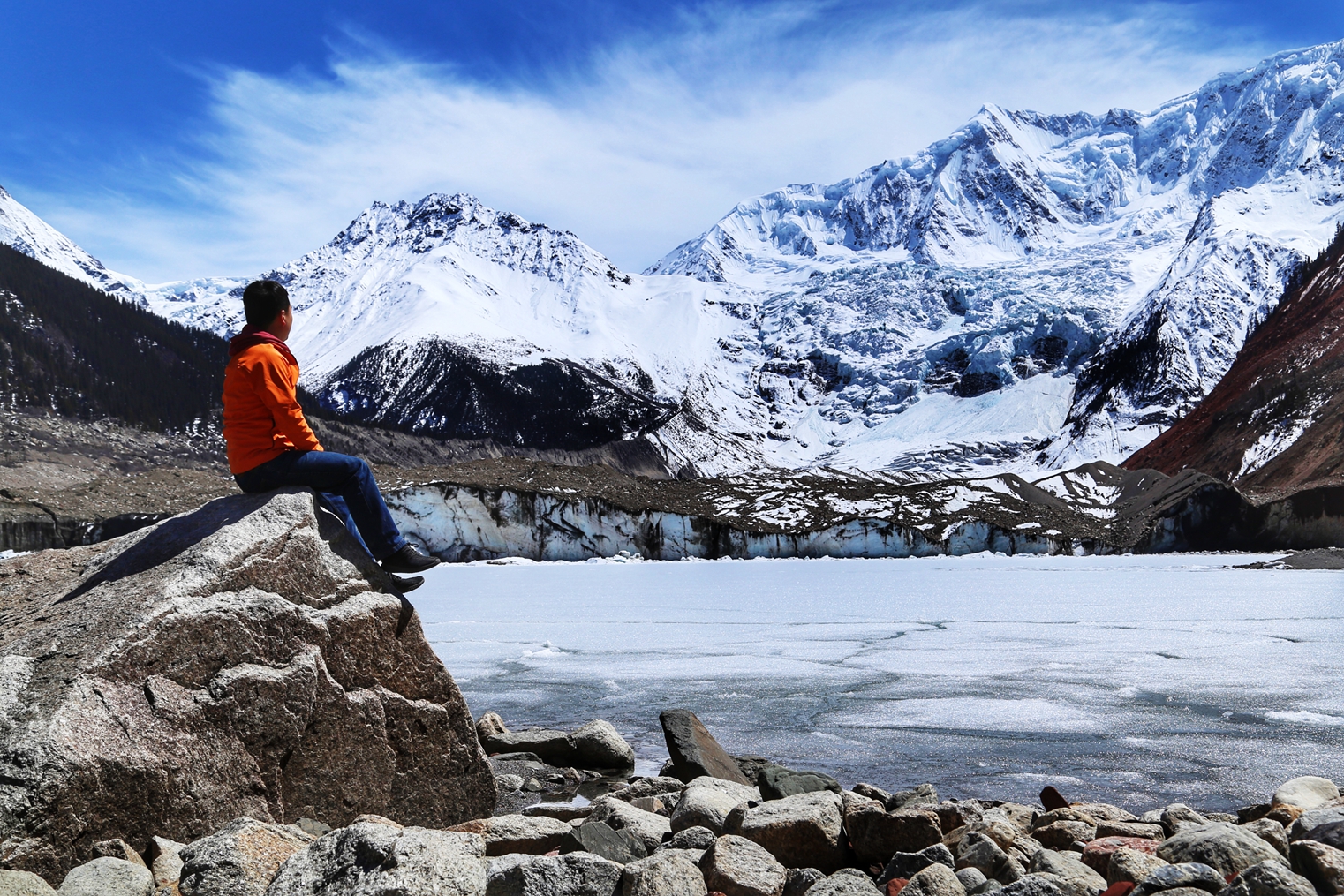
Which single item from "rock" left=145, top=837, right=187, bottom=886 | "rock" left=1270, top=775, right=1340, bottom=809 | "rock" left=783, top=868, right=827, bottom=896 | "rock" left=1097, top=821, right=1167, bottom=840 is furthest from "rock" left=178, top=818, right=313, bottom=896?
"rock" left=1270, top=775, right=1340, bottom=809

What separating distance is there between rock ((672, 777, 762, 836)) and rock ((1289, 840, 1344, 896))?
7.78 ft

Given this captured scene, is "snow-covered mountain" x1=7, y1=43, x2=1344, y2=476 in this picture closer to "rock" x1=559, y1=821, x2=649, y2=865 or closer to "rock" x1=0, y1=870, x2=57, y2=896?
"rock" x1=559, y1=821, x2=649, y2=865

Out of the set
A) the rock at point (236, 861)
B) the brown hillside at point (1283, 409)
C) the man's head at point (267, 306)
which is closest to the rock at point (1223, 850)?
the rock at point (236, 861)

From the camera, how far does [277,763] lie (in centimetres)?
437

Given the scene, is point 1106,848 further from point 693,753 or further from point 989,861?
point 693,753

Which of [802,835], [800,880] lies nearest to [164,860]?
[800,880]

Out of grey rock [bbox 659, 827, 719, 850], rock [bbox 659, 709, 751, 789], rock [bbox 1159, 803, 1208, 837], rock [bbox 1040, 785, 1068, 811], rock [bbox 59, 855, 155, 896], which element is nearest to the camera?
rock [bbox 59, 855, 155, 896]

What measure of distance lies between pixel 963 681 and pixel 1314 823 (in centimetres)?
633

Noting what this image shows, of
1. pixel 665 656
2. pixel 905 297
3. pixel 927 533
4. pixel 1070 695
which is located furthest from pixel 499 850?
pixel 905 297

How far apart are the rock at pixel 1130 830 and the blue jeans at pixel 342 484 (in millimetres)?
3915

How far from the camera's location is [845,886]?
3387 mm

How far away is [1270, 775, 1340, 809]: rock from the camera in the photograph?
461 centimetres

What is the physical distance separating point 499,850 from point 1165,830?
328 cm

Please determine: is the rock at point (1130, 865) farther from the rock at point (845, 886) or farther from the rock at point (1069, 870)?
the rock at point (845, 886)
